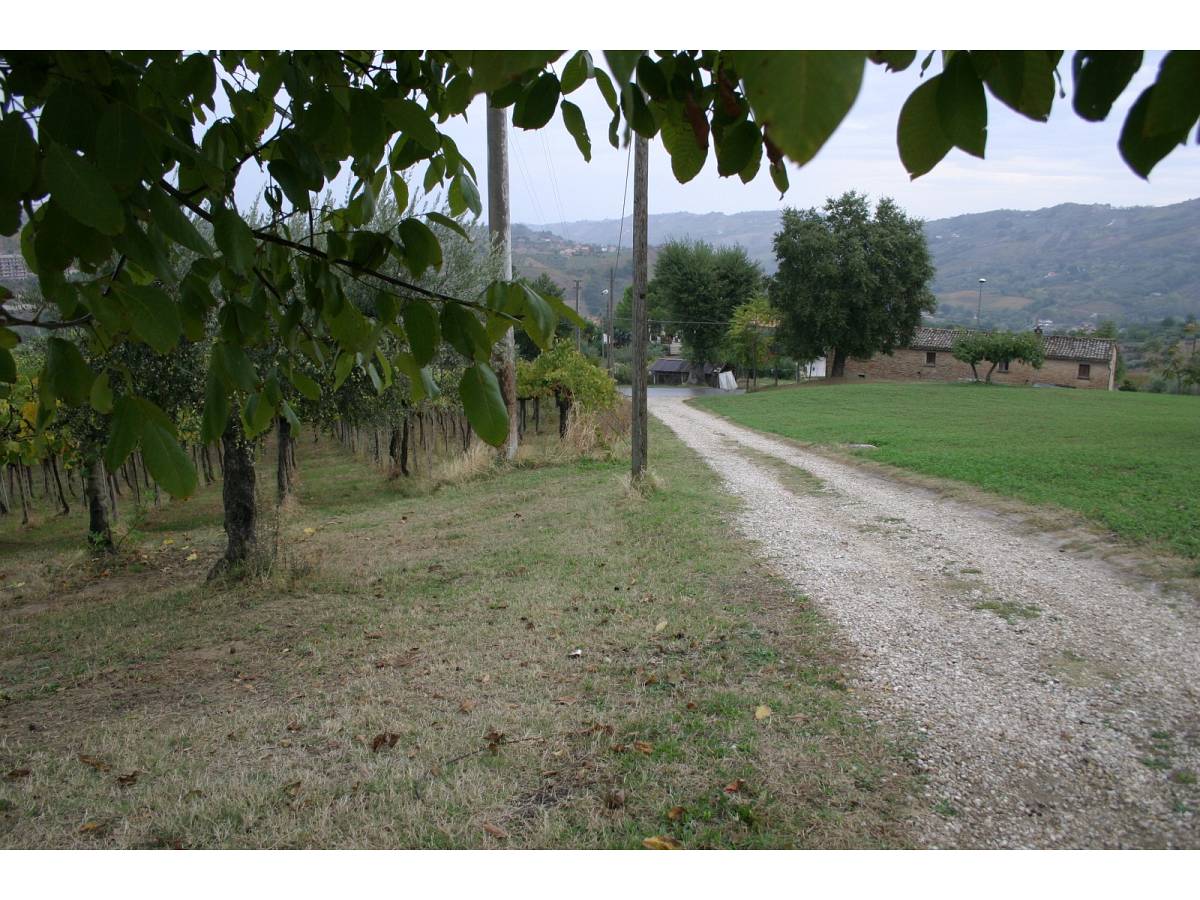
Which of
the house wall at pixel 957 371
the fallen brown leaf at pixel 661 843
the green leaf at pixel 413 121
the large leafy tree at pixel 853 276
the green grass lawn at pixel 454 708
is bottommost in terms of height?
the green grass lawn at pixel 454 708

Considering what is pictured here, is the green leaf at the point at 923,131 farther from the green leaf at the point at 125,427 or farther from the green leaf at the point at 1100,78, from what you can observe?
the green leaf at the point at 125,427

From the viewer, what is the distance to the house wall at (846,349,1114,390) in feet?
157

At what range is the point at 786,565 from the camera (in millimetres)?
6984

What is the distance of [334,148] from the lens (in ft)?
5.37

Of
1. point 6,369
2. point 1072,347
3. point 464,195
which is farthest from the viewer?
point 1072,347

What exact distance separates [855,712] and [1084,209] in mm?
54641

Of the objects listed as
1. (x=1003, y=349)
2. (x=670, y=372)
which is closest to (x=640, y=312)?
(x=1003, y=349)

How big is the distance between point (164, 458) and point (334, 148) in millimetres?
893

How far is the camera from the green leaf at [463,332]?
1184mm

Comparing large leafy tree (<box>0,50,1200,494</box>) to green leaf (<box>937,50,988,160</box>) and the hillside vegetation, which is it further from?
the hillside vegetation

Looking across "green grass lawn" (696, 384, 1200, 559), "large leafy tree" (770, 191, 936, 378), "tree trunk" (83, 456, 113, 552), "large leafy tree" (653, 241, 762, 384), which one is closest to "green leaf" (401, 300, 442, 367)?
"green grass lawn" (696, 384, 1200, 559)

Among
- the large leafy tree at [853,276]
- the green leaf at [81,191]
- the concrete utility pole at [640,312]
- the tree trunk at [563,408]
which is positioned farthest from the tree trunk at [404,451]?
the large leafy tree at [853,276]

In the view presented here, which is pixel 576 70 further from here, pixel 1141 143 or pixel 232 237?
pixel 1141 143

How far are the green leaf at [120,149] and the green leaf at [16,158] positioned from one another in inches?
3.5
